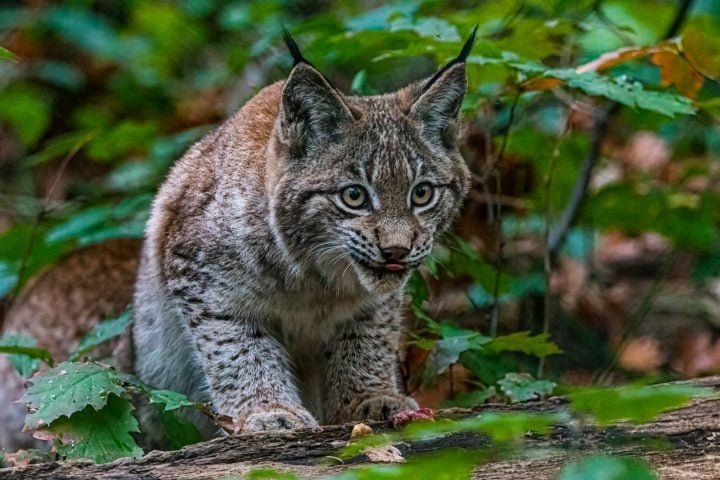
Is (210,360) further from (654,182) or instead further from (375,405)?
(654,182)

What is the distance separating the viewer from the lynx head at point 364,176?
4.68 metres

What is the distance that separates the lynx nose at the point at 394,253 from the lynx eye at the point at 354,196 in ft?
0.99

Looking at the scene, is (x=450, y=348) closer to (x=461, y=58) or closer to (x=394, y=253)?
(x=394, y=253)

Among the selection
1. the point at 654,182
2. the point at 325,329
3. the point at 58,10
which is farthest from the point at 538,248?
the point at 58,10

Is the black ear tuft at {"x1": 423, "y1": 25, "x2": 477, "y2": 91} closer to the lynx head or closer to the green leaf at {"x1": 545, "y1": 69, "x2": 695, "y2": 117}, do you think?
the lynx head

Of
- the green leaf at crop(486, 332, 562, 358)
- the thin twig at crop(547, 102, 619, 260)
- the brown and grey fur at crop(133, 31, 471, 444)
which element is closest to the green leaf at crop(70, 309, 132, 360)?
the brown and grey fur at crop(133, 31, 471, 444)

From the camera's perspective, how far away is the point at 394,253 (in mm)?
4555

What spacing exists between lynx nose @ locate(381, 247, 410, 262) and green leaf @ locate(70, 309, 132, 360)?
5.97 feet

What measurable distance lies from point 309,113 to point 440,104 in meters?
0.65

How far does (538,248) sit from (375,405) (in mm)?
4105

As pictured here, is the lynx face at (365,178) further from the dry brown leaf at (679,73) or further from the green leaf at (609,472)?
the green leaf at (609,472)

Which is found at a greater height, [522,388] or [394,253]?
[394,253]

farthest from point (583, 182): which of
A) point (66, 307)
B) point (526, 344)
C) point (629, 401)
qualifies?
point (629, 401)

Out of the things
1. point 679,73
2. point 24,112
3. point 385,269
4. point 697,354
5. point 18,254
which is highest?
point 24,112
